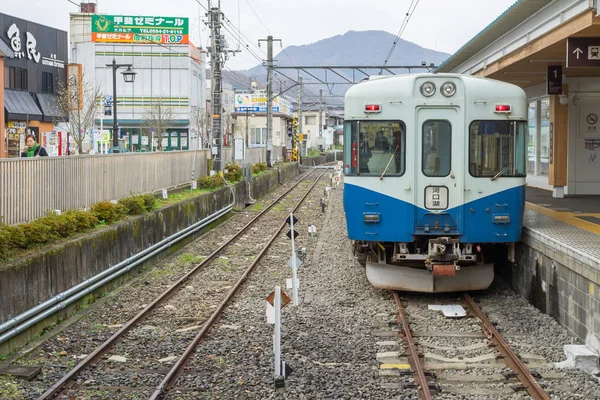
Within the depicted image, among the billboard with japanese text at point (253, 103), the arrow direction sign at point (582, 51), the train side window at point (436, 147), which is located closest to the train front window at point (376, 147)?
the train side window at point (436, 147)

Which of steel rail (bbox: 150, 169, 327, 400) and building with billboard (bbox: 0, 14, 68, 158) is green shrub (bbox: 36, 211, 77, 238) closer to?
steel rail (bbox: 150, 169, 327, 400)

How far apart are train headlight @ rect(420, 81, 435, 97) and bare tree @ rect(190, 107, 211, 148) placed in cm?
4885

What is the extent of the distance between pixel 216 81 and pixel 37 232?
17.8 metres

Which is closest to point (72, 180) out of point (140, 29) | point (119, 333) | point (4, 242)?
point (4, 242)

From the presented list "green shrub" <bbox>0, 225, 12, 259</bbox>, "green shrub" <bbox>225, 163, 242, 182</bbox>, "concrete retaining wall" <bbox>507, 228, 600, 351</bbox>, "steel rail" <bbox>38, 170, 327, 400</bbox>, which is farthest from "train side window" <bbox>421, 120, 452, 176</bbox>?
"green shrub" <bbox>225, 163, 242, 182</bbox>

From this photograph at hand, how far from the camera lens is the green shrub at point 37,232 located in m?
10.2

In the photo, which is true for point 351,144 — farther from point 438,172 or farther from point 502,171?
point 502,171

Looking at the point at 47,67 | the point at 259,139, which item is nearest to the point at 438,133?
the point at 47,67

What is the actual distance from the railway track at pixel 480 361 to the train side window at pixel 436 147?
196cm

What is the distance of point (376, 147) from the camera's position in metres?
11.3

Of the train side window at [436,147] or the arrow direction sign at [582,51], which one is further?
the arrow direction sign at [582,51]

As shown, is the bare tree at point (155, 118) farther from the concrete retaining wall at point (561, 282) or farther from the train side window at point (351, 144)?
the concrete retaining wall at point (561, 282)

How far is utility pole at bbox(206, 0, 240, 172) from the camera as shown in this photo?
89.4ft

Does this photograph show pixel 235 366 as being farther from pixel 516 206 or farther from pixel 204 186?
pixel 204 186
